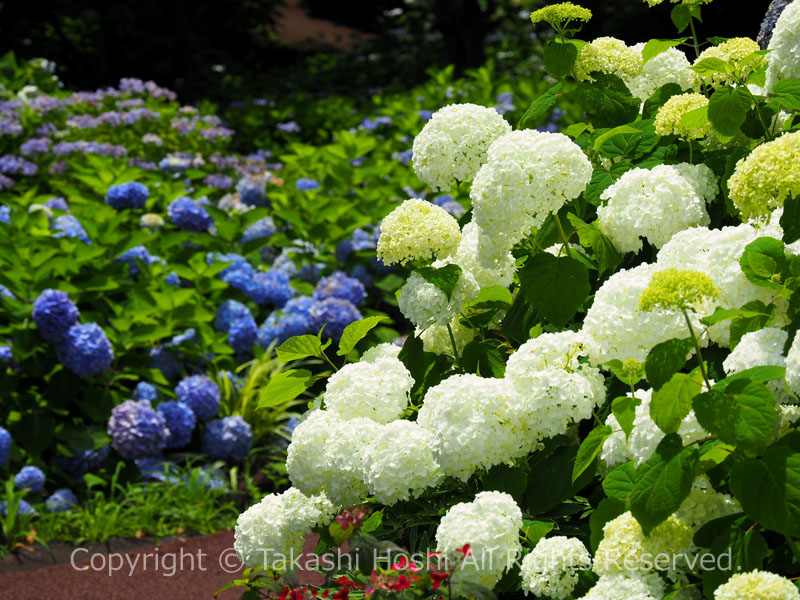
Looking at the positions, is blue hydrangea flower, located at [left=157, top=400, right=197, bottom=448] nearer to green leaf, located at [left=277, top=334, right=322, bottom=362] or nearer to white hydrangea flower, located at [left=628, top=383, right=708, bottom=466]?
green leaf, located at [left=277, top=334, right=322, bottom=362]

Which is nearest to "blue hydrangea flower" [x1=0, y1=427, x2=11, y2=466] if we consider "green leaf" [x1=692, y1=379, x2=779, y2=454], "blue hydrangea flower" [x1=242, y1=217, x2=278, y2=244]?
"blue hydrangea flower" [x1=242, y1=217, x2=278, y2=244]

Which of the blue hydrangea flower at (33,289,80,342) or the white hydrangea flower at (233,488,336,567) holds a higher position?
the white hydrangea flower at (233,488,336,567)

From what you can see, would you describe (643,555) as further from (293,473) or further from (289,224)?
(289,224)

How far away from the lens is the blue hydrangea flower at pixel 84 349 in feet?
14.4

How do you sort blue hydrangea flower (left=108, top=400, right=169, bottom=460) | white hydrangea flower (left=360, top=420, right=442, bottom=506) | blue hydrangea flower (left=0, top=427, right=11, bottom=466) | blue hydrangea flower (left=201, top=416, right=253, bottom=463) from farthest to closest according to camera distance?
1. blue hydrangea flower (left=201, top=416, right=253, bottom=463)
2. blue hydrangea flower (left=108, top=400, right=169, bottom=460)
3. blue hydrangea flower (left=0, top=427, right=11, bottom=466)
4. white hydrangea flower (left=360, top=420, right=442, bottom=506)

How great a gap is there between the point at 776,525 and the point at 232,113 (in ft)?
31.8

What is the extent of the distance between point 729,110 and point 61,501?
3529mm

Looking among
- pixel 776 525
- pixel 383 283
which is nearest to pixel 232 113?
pixel 383 283

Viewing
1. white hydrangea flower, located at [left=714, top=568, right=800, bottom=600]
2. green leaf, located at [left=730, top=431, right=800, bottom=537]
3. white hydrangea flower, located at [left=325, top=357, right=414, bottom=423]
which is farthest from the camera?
white hydrangea flower, located at [left=325, top=357, right=414, bottom=423]

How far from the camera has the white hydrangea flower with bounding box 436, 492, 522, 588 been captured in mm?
1763

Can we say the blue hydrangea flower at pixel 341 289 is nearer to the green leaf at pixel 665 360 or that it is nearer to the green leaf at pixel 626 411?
the green leaf at pixel 626 411

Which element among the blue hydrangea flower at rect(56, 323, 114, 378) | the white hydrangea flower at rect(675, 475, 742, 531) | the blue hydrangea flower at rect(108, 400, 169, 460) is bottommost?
the blue hydrangea flower at rect(108, 400, 169, 460)

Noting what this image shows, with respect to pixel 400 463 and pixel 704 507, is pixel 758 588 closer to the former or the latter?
pixel 704 507

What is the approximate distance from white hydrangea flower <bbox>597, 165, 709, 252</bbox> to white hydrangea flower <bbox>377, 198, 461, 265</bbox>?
0.37 m
